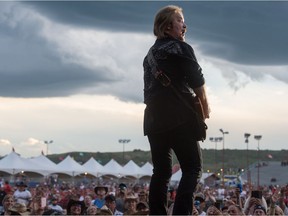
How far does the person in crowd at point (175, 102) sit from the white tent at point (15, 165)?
3279 centimetres

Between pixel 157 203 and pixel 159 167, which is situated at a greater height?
pixel 159 167

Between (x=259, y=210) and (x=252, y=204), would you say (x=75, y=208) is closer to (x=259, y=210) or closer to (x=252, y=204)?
(x=252, y=204)

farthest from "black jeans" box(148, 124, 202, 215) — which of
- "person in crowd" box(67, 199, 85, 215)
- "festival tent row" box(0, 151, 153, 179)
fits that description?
"festival tent row" box(0, 151, 153, 179)

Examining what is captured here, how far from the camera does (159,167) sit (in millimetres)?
5473

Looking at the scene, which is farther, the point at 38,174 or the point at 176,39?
the point at 38,174

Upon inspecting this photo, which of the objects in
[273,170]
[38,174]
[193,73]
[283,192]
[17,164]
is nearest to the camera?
[193,73]

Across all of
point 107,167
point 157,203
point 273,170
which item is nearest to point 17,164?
point 107,167

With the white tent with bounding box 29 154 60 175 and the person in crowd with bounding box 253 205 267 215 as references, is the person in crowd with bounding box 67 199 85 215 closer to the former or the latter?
the person in crowd with bounding box 253 205 267 215

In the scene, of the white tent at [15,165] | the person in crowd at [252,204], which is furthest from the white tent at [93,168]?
the person in crowd at [252,204]

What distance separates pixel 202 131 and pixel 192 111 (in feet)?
0.68

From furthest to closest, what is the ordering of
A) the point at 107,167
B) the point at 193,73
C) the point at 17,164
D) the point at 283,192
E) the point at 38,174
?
the point at 107,167
the point at 38,174
the point at 17,164
the point at 283,192
the point at 193,73

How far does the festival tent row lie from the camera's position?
37.3 meters

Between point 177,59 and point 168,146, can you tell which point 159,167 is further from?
point 177,59

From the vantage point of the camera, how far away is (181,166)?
5355 millimetres
